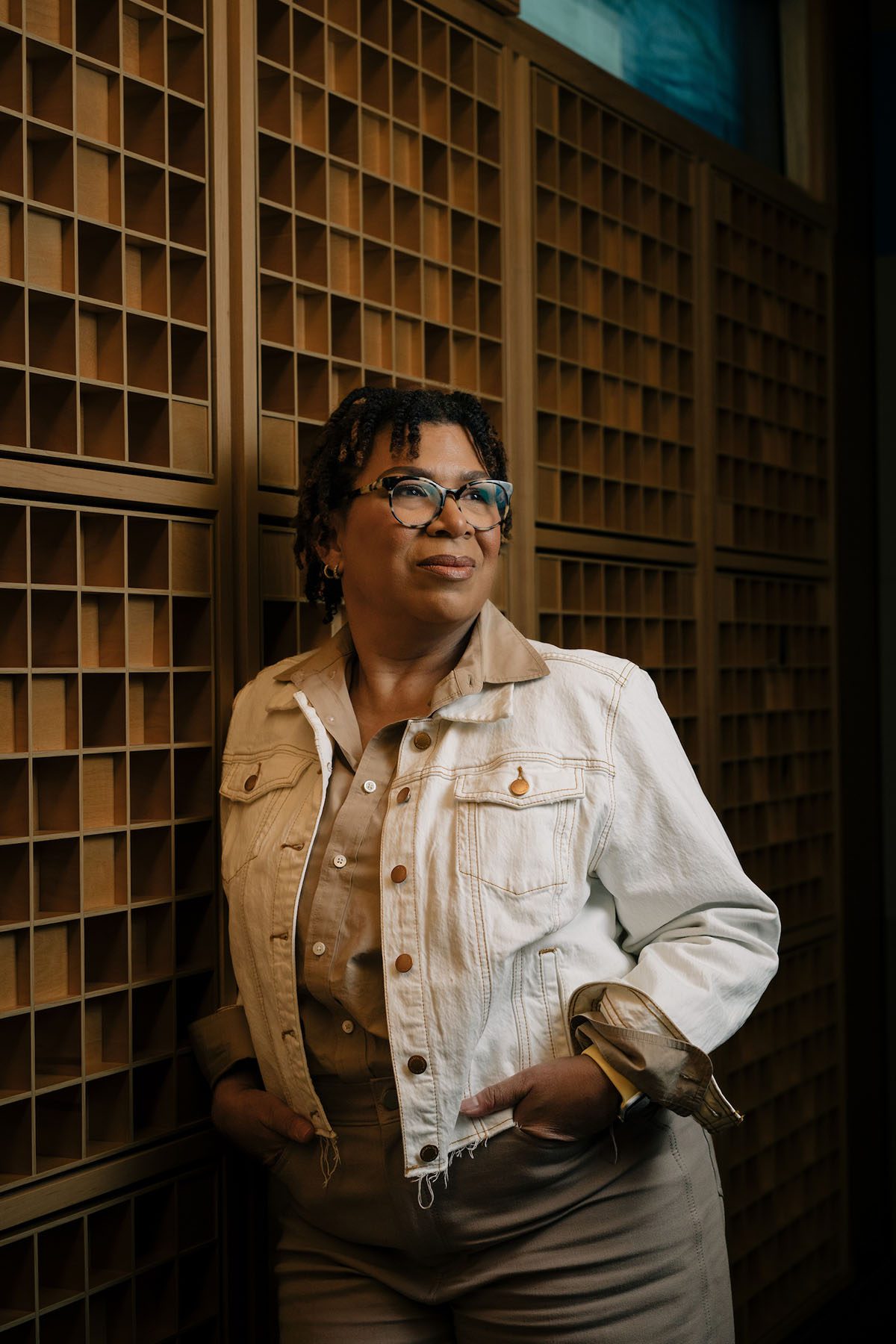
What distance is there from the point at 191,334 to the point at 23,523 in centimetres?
43

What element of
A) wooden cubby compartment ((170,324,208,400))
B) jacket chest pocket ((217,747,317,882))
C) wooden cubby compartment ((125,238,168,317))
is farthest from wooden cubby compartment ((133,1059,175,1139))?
wooden cubby compartment ((125,238,168,317))

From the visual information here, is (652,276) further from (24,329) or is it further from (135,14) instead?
(24,329)

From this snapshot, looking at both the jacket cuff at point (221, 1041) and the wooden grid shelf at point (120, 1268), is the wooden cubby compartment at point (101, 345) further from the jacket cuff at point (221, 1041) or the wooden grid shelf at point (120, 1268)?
the wooden grid shelf at point (120, 1268)

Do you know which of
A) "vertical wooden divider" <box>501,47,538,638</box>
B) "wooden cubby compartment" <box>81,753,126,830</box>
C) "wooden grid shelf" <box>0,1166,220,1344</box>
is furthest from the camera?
"vertical wooden divider" <box>501,47,538,638</box>

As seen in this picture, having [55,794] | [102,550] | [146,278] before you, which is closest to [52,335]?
[146,278]

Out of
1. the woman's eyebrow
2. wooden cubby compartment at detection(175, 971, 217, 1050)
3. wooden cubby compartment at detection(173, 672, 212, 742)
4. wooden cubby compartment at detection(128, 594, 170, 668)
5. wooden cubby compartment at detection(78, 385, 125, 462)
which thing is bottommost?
wooden cubby compartment at detection(175, 971, 217, 1050)

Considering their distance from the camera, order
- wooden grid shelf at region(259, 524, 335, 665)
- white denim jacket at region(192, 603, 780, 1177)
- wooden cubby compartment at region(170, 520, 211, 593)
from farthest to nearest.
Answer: wooden grid shelf at region(259, 524, 335, 665)
wooden cubby compartment at region(170, 520, 211, 593)
white denim jacket at region(192, 603, 780, 1177)

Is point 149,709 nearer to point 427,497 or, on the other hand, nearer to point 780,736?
point 427,497

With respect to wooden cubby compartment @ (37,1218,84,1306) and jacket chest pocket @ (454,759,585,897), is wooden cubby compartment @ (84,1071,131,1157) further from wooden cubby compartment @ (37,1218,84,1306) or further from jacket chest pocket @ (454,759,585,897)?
jacket chest pocket @ (454,759,585,897)

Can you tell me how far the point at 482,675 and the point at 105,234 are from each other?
801 mm

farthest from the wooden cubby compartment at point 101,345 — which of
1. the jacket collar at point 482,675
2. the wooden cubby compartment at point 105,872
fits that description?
the wooden cubby compartment at point 105,872

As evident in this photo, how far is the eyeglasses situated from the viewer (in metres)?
1.70

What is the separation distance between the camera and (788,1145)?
3.20 m

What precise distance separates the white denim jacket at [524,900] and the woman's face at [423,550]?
89 millimetres
